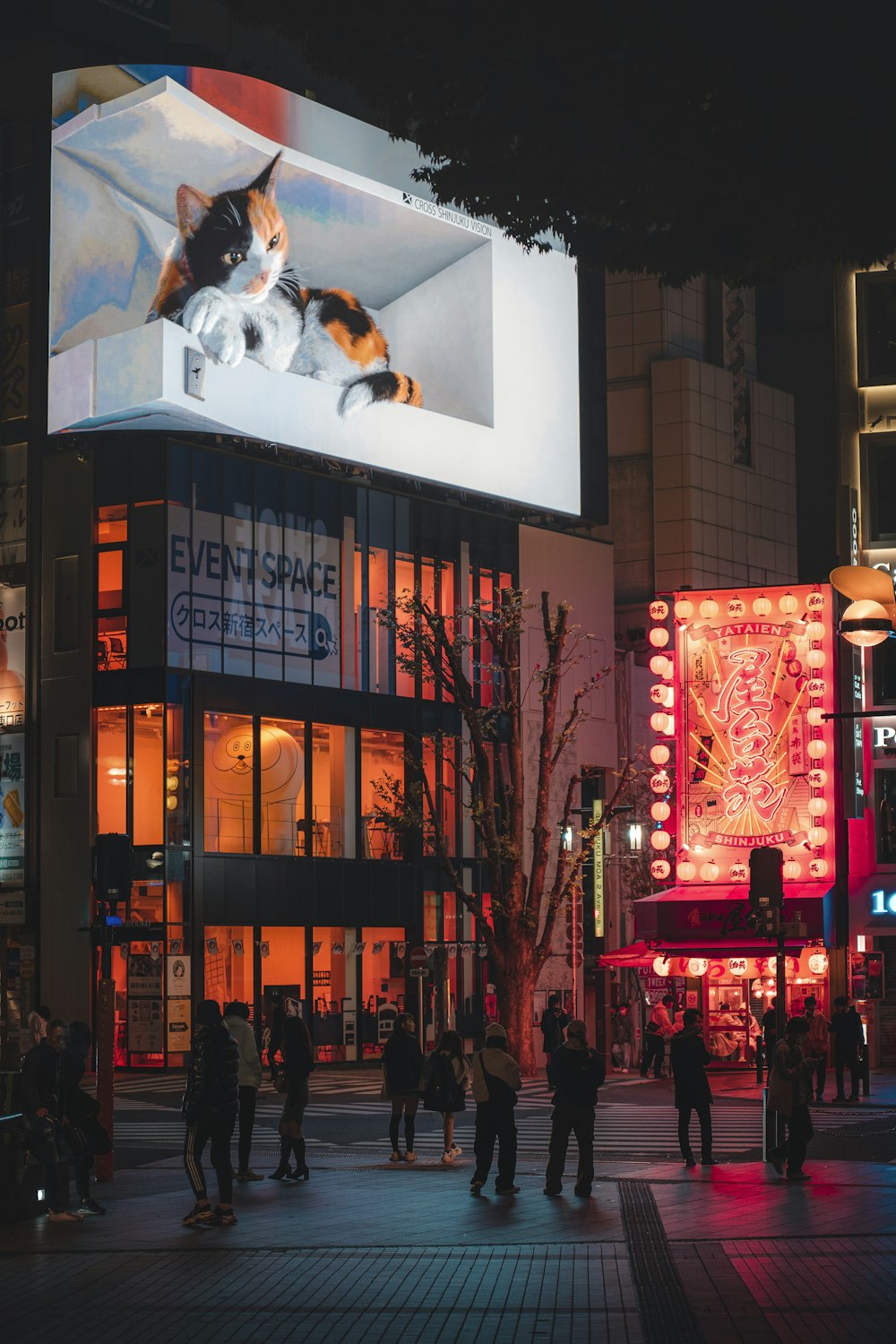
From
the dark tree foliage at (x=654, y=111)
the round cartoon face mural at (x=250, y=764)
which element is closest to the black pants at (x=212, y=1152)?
the dark tree foliage at (x=654, y=111)

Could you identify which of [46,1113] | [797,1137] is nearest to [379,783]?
[797,1137]

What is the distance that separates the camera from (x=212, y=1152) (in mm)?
17109

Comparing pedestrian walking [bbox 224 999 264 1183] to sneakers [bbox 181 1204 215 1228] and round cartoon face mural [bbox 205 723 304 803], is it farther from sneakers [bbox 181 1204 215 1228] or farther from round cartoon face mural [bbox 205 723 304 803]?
round cartoon face mural [bbox 205 723 304 803]

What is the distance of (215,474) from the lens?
158ft

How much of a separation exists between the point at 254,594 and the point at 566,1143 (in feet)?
99.4

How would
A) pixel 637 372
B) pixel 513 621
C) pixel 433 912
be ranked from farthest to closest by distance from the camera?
pixel 637 372, pixel 433 912, pixel 513 621

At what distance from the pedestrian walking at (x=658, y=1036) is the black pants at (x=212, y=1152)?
22.9 m

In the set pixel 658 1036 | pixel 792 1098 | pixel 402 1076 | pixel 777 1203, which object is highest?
pixel 402 1076

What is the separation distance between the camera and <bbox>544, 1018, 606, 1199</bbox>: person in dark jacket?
19.5 m

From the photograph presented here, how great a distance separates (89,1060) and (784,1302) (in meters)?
30.8

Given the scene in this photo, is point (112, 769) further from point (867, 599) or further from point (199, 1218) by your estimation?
point (867, 599)

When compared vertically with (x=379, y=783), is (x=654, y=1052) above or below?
below

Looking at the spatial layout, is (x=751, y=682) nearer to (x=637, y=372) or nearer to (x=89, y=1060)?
(x=89, y=1060)

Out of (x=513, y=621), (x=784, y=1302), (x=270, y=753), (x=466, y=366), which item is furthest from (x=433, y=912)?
(x=784, y=1302)
